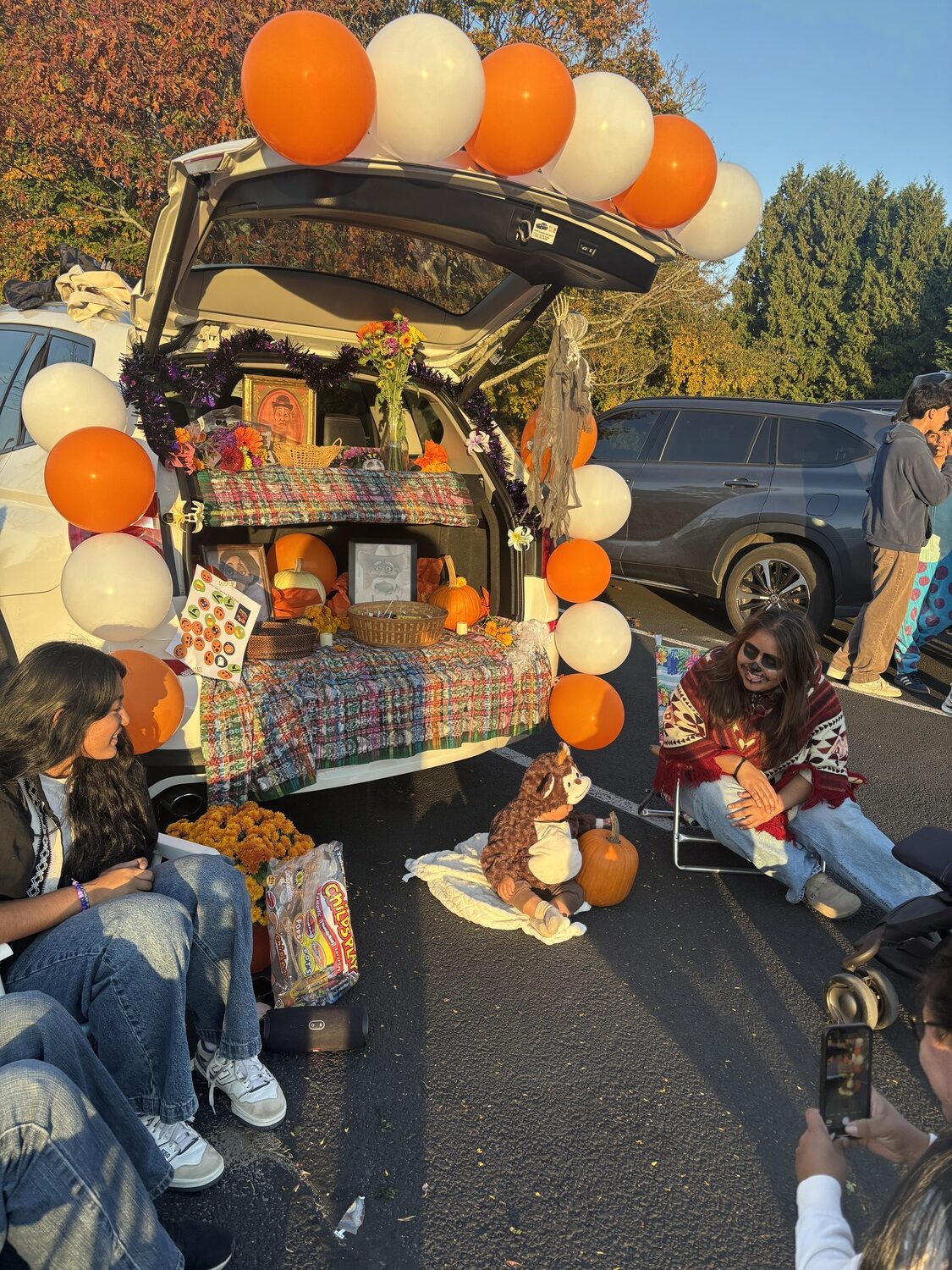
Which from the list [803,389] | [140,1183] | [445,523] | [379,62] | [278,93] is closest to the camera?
[140,1183]

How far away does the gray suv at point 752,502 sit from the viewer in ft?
22.6

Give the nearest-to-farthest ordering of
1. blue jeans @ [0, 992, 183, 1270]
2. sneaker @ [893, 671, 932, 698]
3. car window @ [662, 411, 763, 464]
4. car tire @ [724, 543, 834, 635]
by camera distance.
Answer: blue jeans @ [0, 992, 183, 1270] < sneaker @ [893, 671, 932, 698] < car tire @ [724, 543, 834, 635] < car window @ [662, 411, 763, 464]

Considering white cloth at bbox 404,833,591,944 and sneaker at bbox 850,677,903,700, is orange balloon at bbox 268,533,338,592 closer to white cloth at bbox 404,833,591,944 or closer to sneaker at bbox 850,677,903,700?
white cloth at bbox 404,833,591,944

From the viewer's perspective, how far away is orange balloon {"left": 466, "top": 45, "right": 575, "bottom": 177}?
9.48 feet

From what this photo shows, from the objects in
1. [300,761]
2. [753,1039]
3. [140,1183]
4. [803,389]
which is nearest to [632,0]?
[300,761]

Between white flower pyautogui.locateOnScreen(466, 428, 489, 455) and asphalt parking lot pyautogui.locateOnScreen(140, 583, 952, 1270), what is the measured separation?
1.93 m

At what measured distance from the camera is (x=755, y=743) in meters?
3.53

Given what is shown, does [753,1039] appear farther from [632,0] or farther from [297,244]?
[632,0]

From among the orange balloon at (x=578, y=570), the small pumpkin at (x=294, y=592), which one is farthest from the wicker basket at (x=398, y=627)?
the orange balloon at (x=578, y=570)

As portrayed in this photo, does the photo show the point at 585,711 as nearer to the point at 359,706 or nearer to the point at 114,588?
the point at 359,706

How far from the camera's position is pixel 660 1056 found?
261 centimetres

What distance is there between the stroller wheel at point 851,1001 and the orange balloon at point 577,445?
252cm

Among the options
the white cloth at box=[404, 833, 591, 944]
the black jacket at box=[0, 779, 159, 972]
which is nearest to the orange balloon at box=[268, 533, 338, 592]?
the white cloth at box=[404, 833, 591, 944]

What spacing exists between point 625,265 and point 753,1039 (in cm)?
296
